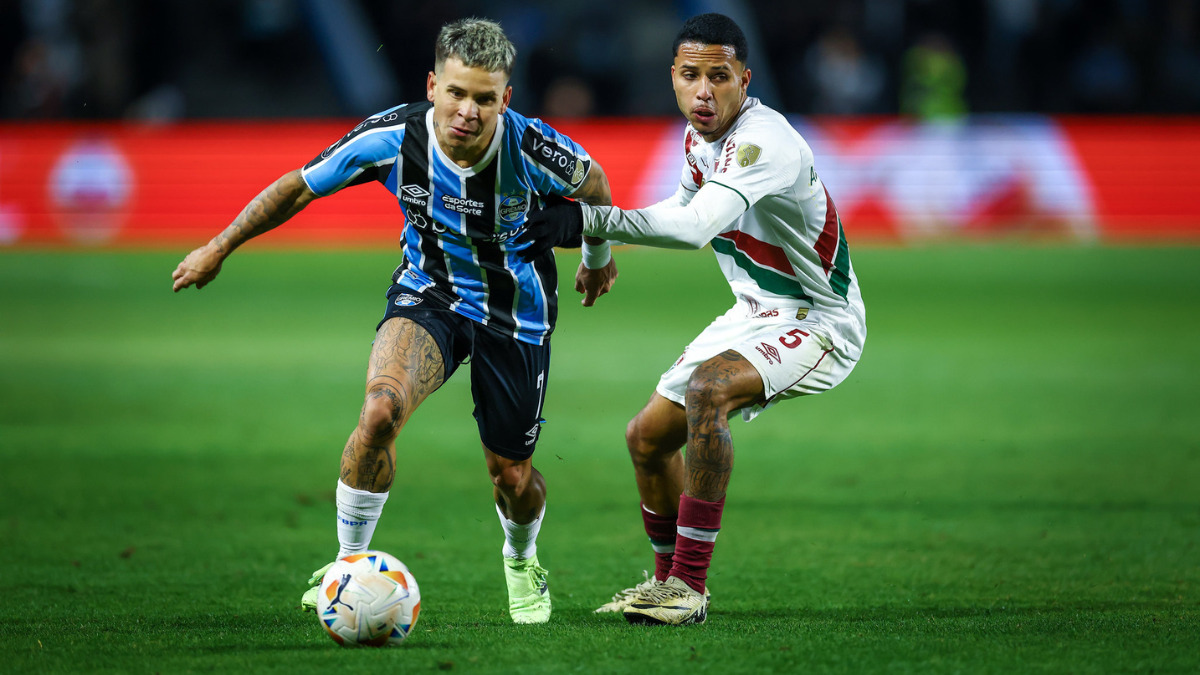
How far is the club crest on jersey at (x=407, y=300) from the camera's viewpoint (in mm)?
Result: 5324

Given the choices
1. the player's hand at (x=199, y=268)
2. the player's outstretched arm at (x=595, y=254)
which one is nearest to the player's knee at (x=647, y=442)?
the player's outstretched arm at (x=595, y=254)

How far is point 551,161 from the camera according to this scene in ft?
17.3

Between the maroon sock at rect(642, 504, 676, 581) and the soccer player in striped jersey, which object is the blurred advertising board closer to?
the maroon sock at rect(642, 504, 676, 581)

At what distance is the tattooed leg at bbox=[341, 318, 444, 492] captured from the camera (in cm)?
482

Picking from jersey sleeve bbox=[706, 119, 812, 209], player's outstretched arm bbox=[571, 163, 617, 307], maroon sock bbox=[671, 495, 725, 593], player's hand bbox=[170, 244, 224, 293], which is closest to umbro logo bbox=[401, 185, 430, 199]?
player's outstretched arm bbox=[571, 163, 617, 307]

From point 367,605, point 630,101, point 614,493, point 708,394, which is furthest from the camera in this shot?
point 630,101

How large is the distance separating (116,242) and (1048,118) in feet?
47.5

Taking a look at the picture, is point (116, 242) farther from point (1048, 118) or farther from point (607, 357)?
point (1048, 118)

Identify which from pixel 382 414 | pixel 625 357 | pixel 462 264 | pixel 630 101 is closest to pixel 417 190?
pixel 462 264

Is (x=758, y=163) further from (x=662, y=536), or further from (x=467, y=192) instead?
(x=662, y=536)

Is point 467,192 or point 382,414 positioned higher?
point 467,192

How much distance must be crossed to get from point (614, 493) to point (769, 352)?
2.96 meters

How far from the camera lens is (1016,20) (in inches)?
979

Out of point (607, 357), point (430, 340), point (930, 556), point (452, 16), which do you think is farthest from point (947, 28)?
point (430, 340)
